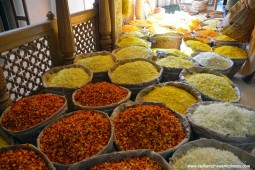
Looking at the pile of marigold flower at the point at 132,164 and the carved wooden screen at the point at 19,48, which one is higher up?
the carved wooden screen at the point at 19,48

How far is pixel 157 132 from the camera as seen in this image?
1383mm

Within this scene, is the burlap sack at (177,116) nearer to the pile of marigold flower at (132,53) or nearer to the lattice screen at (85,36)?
the pile of marigold flower at (132,53)

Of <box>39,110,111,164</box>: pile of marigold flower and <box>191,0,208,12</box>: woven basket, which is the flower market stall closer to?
<box>39,110,111,164</box>: pile of marigold flower

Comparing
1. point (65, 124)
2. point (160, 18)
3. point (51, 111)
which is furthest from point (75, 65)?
point (160, 18)

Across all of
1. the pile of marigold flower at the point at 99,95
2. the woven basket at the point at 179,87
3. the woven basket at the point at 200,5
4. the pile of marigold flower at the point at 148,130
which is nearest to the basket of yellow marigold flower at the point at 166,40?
the woven basket at the point at 179,87

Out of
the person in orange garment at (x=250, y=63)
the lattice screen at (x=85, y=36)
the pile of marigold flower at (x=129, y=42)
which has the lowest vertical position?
the person in orange garment at (x=250, y=63)

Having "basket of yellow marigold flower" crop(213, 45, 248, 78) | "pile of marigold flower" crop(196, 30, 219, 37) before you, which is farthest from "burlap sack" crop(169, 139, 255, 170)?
"pile of marigold flower" crop(196, 30, 219, 37)

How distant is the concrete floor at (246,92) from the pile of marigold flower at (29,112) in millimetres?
2202

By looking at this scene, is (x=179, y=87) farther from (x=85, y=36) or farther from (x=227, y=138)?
(x=85, y=36)

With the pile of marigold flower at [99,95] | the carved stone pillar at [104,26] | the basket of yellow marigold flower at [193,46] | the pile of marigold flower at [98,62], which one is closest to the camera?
the pile of marigold flower at [99,95]

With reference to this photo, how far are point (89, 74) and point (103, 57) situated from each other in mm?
406

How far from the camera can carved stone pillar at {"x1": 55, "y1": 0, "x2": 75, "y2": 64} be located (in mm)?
2057

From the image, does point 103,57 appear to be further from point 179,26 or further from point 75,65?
point 179,26

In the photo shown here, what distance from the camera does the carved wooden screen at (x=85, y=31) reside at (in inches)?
99.6
